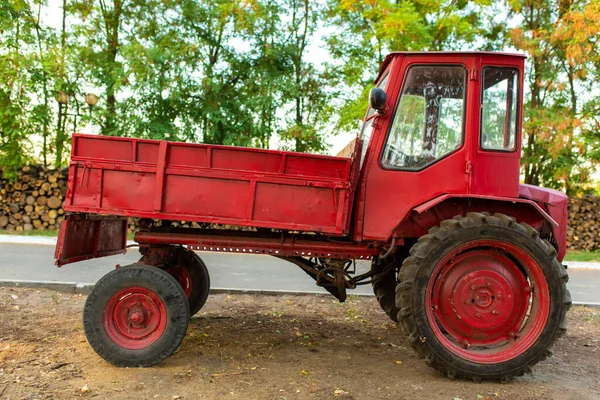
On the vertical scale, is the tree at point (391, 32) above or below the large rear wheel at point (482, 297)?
above

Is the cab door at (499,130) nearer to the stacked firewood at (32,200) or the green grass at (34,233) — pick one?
the green grass at (34,233)

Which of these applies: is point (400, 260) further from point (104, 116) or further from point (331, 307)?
point (104, 116)

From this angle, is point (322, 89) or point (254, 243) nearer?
point (254, 243)

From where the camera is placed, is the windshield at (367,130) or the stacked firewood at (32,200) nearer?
the windshield at (367,130)

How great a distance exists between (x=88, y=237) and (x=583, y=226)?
1516 centimetres

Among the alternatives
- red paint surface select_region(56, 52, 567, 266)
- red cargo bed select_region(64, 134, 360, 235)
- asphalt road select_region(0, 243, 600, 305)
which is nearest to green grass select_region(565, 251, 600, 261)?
asphalt road select_region(0, 243, 600, 305)

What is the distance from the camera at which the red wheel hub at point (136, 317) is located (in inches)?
167

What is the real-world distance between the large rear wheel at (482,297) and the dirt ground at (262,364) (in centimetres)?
22

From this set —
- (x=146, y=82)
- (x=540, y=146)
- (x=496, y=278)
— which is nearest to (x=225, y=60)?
(x=146, y=82)

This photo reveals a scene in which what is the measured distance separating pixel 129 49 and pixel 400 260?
10.8 m

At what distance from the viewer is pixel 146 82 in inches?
523

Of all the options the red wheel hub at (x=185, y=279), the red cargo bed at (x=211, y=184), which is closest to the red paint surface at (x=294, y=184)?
the red cargo bed at (x=211, y=184)

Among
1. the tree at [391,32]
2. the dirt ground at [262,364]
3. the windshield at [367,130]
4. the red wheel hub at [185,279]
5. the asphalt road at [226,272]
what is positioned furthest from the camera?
the tree at [391,32]

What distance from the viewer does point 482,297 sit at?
171 inches
